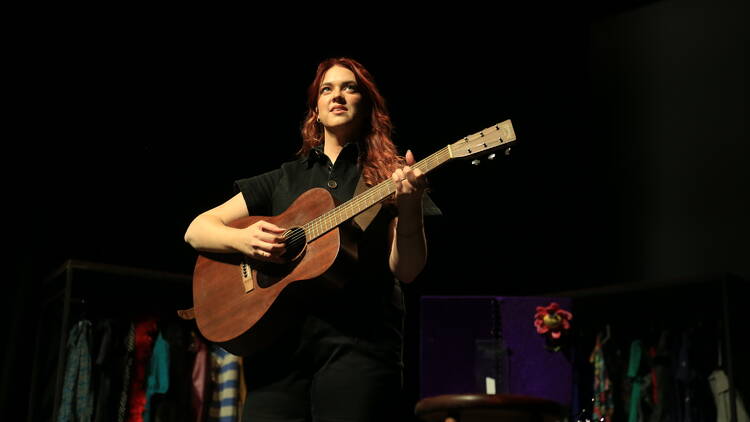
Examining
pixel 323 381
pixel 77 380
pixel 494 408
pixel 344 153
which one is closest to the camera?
pixel 323 381

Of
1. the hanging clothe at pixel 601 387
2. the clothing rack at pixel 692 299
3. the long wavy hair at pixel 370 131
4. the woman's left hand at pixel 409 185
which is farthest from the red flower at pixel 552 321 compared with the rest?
the woman's left hand at pixel 409 185

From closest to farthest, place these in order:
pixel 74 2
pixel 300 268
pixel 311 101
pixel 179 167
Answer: pixel 300 268 < pixel 311 101 < pixel 74 2 < pixel 179 167

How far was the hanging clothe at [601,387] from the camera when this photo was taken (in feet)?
15.5

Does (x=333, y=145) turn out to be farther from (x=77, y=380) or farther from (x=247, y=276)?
(x=77, y=380)

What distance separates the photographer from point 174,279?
4488 mm

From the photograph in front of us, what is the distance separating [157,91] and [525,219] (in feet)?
7.01

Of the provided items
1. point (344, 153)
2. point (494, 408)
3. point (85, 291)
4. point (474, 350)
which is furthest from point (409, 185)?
point (85, 291)

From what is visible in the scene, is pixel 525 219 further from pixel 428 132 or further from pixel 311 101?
pixel 311 101

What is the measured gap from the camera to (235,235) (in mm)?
2264

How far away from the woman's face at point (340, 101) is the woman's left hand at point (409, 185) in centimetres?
38

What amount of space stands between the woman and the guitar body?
0.14 ft

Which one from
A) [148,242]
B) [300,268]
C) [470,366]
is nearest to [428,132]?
[470,366]

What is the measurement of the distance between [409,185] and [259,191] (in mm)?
525

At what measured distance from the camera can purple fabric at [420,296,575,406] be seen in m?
4.57
